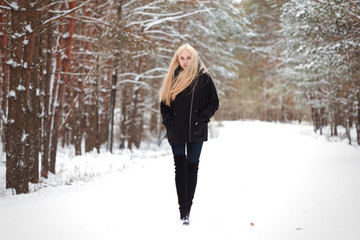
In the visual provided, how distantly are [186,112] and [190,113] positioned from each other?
0.16 ft

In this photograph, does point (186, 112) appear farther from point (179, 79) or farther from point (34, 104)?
point (34, 104)

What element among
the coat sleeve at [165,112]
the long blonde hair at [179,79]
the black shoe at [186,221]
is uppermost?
the long blonde hair at [179,79]

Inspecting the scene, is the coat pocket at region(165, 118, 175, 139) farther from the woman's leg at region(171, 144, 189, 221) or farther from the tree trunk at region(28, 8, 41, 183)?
the tree trunk at region(28, 8, 41, 183)

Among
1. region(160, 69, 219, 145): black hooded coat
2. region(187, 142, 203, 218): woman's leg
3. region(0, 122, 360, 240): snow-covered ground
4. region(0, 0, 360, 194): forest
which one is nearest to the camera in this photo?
region(0, 122, 360, 240): snow-covered ground

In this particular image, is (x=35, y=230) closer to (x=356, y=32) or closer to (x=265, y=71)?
(x=356, y=32)

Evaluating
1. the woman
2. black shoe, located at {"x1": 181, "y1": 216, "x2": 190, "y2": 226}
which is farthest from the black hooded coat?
black shoe, located at {"x1": 181, "y1": 216, "x2": 190, "y2": 226}

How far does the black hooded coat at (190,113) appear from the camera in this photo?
11.9 feet

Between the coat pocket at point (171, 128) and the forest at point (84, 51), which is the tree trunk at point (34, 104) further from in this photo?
the coat pocket at point (171, 128)

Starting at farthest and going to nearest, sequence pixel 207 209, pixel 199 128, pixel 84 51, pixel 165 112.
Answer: pixel 84 51
pixel 207 209
pixel 165 112
pixel 199 128

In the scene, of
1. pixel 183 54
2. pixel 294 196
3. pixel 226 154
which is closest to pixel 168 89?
pixel 183 54

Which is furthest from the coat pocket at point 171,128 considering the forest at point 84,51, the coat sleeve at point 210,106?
the forest at point 84,51

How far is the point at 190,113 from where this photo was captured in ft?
12.0

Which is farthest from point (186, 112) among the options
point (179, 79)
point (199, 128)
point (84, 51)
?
point (84, 51)

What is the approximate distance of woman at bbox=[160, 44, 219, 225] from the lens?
364cm
